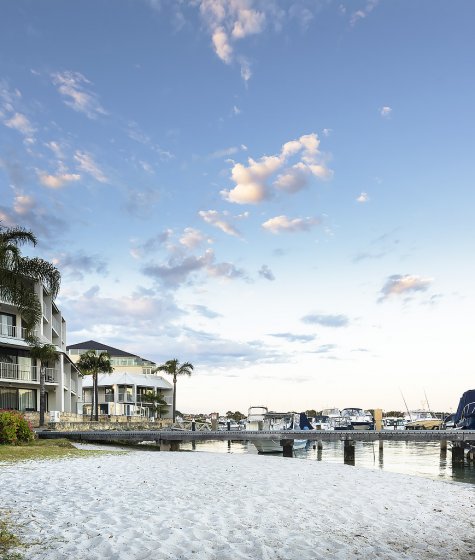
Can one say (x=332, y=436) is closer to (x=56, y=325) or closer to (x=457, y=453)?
(x=457, y=453)

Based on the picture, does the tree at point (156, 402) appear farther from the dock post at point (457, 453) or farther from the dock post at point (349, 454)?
the dock post at point (457, 453)

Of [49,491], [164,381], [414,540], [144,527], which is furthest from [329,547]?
[164,381]

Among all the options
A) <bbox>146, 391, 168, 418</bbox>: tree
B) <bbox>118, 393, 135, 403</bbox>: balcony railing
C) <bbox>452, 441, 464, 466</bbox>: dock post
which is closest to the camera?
<bbox>452, 441, 464, 466</bbox>: dock post

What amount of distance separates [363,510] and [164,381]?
10398 cm

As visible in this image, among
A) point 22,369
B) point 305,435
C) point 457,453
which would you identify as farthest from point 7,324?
point 457,453

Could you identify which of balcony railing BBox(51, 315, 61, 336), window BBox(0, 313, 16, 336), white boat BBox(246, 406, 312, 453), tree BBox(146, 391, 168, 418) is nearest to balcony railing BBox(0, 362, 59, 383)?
window BBox(0, 313, 16, 336)

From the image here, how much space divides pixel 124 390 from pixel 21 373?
163ft

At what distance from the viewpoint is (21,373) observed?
55750 millimetres

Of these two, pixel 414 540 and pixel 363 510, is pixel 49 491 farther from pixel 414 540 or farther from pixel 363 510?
pixel 414 540

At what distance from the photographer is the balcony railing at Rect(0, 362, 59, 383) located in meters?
53.3

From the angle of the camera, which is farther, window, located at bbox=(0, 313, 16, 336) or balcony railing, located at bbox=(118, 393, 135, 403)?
balcony railing, located at bbox=(118, 393, 135, 403)

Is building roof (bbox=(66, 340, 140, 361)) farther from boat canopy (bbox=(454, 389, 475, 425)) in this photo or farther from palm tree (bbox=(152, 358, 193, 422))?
boat canopy (bbox=(454, 389, 475, 425))

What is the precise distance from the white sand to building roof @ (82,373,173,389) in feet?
277

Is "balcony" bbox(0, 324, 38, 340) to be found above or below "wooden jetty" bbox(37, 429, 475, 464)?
above
